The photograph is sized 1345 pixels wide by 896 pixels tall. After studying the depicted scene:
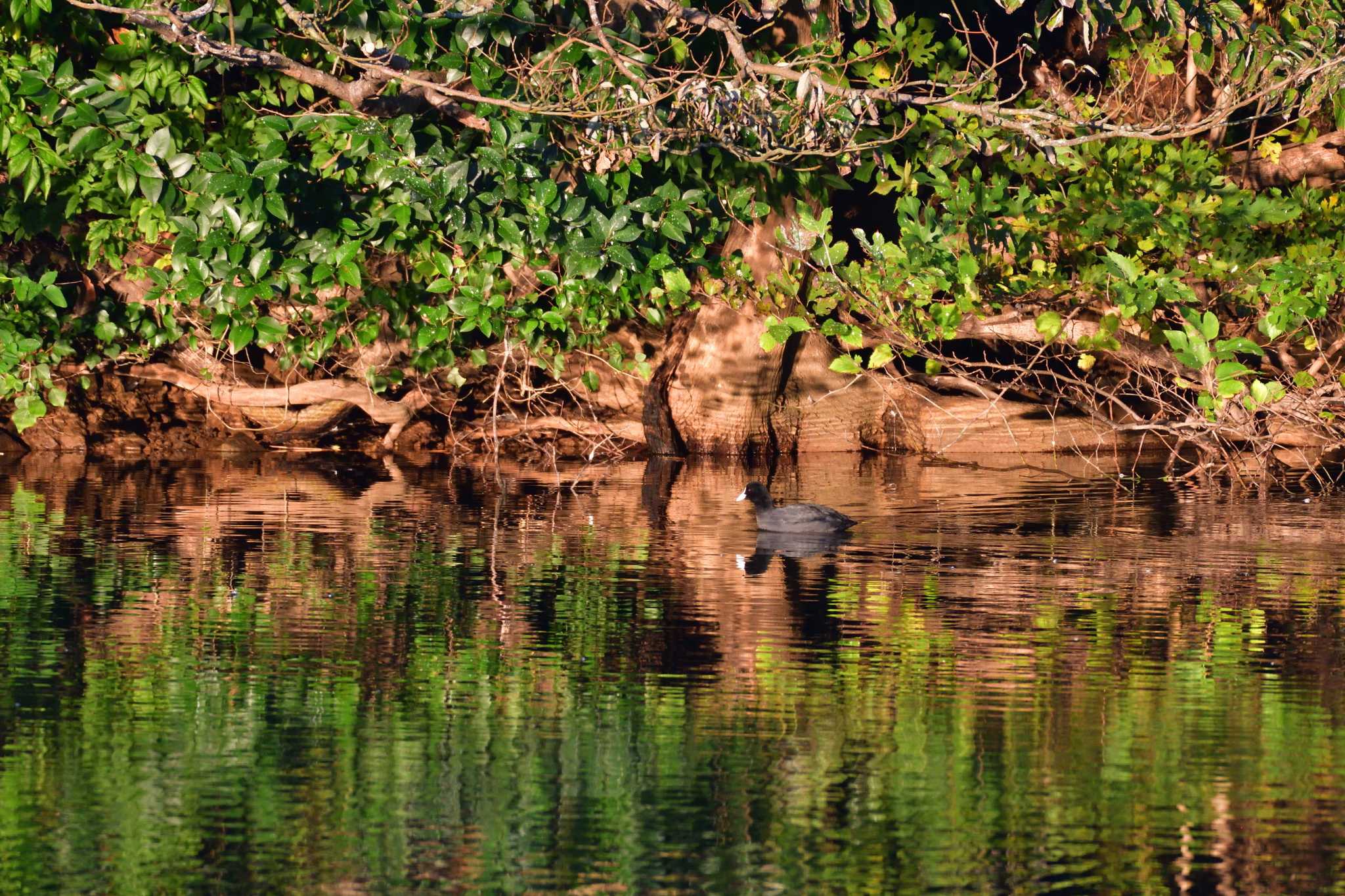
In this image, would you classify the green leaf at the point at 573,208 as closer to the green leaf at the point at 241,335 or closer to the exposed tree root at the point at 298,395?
the green leaf at the point at 241,335

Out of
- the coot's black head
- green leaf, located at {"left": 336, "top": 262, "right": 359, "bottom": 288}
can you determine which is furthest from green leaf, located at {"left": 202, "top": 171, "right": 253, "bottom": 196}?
the coot's black head

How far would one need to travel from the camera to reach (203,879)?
19.9 feet

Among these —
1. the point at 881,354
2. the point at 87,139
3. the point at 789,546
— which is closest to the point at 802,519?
the point at 789,546

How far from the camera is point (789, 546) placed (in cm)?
1334

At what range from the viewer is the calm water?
20.7 ft

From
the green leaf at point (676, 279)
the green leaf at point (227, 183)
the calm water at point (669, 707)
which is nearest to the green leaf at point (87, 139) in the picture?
the green leaf at point (227, 183)

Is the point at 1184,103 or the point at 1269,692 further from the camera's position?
the point at 1184,103

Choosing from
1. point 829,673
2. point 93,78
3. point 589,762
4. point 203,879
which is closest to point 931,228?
point 93,78

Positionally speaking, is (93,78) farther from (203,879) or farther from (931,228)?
(203,879)

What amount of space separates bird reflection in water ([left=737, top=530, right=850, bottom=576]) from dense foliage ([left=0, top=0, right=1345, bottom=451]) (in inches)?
104

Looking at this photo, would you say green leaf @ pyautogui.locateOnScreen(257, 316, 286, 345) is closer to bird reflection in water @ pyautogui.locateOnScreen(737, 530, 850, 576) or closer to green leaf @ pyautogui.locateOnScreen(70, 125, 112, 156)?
green leaf @ pyautogui.locateOnScreen(70, 125, 112, 156)

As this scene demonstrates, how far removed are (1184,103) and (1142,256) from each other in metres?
2.29

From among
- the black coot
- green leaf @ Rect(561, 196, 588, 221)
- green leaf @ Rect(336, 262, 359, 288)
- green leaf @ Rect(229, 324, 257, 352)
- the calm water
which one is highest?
green leaf @ Rect(561, 196, 588, 221)

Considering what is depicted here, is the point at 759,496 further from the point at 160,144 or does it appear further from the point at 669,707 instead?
the point at 669,707
